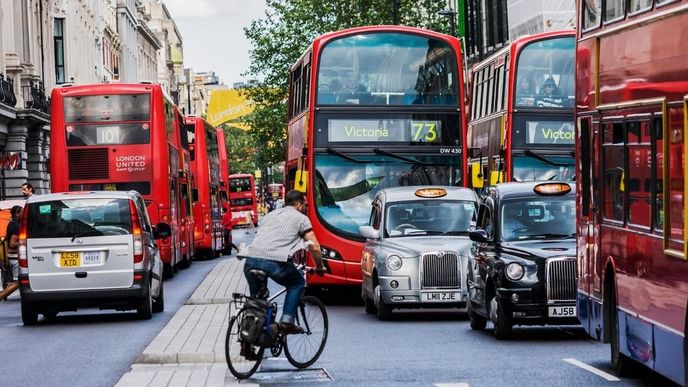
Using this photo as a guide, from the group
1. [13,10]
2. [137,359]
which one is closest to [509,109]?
[137,359]

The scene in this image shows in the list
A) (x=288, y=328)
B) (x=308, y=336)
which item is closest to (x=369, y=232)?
(x=308, y=336)

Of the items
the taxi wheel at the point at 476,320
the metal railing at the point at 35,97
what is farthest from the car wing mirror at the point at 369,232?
the metal railing at the point at 35,97

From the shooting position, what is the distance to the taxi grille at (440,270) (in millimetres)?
21953

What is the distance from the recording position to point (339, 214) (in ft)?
88.6

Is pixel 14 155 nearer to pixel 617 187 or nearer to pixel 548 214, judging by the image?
pixel 548 214

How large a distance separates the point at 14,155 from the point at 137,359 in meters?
35.5

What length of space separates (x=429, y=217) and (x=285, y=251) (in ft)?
30.3

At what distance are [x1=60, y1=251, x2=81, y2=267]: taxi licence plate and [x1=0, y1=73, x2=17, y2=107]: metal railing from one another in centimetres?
2846

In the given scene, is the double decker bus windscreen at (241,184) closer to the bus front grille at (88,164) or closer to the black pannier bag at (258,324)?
the bus front grille at (88,164)

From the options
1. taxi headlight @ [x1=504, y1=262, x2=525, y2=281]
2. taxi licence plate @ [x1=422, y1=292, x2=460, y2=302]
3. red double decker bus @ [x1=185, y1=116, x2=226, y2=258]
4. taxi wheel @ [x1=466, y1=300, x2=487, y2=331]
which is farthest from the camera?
red double decker bus @ [x1=185, y1=116, x2=226, y2=258]

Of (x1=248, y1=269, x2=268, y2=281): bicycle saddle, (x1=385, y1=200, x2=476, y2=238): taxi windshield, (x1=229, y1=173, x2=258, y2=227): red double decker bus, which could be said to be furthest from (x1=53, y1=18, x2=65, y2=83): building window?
(x1=248, y1=269, x2=268, y2=281): bicycle saddle

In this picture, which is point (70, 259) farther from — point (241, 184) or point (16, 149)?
point (241, 184)

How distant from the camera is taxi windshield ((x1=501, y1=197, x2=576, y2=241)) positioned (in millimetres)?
19000

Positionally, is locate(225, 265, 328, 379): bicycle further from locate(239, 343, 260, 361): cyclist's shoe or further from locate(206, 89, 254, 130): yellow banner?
locate(206, 89, 254, 130): yellow banner
